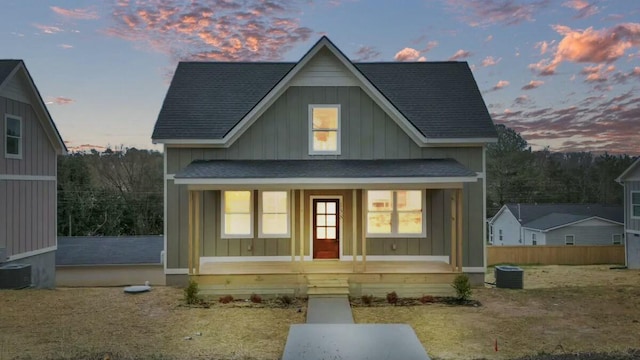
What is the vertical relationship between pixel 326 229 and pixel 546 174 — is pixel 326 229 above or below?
below

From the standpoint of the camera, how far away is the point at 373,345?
7.76 meters

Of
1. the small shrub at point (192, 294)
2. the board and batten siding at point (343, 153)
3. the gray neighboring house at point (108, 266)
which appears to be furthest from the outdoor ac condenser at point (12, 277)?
the gray neighboring house at point (108, 266)

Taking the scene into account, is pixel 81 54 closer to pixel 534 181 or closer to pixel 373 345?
pixel 373 345

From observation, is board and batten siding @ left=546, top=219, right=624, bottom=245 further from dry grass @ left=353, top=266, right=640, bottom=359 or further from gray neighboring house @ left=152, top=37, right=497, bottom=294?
gray neighboring house @ left=152, top=37, right=497, bottom=294

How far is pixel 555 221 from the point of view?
32312mm

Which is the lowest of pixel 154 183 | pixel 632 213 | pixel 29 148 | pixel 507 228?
pixel 507 228

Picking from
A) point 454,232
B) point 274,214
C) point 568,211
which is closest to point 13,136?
point 274,214

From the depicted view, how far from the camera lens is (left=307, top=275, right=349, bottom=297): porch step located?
11898 millimetres

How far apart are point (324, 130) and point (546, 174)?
122ft

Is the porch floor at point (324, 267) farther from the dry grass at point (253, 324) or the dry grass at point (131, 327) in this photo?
the dry grass at point (131, 327)

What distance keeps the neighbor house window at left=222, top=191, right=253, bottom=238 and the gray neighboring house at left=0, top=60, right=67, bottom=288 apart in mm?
6023

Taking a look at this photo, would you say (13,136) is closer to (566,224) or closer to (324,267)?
(324,267)

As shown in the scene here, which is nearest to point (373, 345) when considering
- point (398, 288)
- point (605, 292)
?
Result: point (398, 288)

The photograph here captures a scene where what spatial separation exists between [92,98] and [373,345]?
85.3 feet
